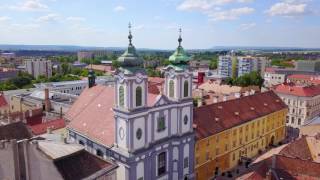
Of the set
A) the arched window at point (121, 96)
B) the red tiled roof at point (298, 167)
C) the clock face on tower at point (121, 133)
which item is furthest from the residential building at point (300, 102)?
the arched window at point (121, 96)

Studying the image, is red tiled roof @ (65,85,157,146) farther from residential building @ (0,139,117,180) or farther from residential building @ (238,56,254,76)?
residential building @ (238,56,254,76)

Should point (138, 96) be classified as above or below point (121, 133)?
above

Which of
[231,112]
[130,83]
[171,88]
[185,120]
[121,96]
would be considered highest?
[130,83]

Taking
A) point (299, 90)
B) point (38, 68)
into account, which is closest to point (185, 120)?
point (299, 90)

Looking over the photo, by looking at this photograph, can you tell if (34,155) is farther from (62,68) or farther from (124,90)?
(62,68)

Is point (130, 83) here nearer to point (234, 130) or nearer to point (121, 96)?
point (121, 96)

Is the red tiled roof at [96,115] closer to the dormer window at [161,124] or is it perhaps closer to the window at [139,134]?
the dormer window at [161,124]

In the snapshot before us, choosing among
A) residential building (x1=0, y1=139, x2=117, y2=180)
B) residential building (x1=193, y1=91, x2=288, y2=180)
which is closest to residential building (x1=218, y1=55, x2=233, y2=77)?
residential building (x1=193, y1=91, x2=288, y2=180)
